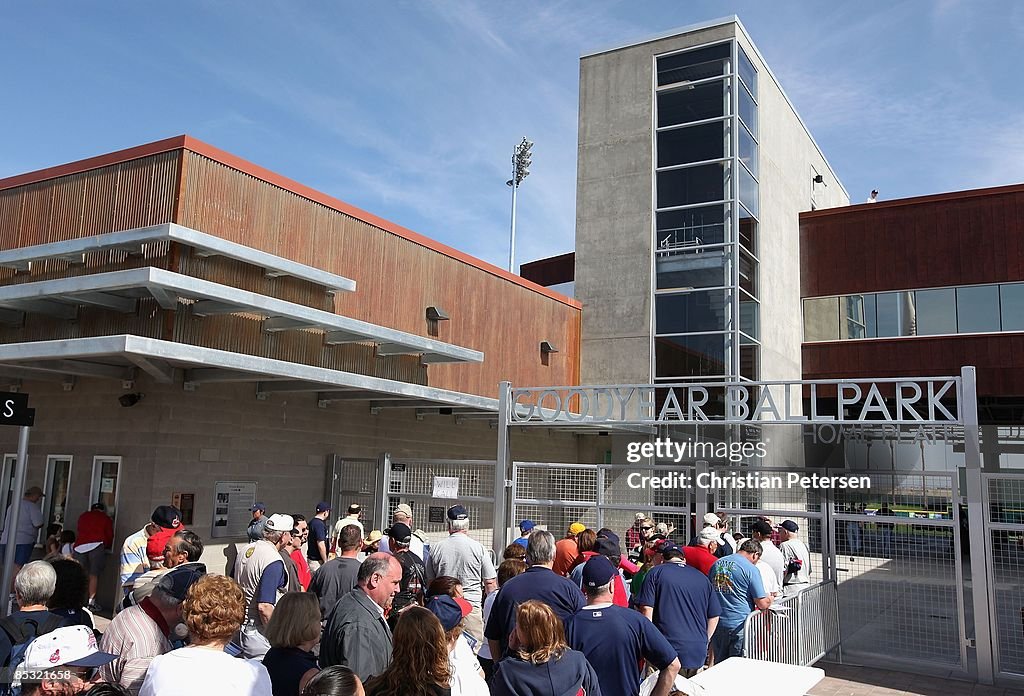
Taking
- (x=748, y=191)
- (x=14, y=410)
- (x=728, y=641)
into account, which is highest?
(x=748, y=191)

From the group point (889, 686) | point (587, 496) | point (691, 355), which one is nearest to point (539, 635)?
point (889, 686)

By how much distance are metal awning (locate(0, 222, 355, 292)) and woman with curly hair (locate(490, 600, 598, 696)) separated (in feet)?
26.7

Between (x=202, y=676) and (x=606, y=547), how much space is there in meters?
4.14

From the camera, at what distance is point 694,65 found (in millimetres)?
21281

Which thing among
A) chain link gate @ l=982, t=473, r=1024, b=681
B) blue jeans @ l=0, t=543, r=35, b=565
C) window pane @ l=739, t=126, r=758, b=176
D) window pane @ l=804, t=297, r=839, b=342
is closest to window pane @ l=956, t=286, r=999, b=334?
window pane @ l=804, t=297, r=839, b=342

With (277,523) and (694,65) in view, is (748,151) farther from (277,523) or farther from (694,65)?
(277,523)

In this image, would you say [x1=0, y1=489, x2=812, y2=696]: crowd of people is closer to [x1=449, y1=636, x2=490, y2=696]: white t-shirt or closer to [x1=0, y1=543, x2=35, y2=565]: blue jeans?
[x1=449, y1=636, x2=490, y2=696]: white t-shirt

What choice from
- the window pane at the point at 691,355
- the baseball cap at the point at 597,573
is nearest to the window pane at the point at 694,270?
the window pane at the point at 691,355

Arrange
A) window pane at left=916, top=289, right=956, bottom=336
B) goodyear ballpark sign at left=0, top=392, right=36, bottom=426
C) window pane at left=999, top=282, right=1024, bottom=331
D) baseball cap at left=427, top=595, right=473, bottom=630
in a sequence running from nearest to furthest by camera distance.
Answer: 1. baseball cap at left=427, top=595, right=473, bottom=630
2. goodyear ballpark sign at left=0, top=392, right=36, bottom=426
3. window pane at left=999, top=282, right=1024, bottom=331
4. window pane at left=916, top=289, right=956, bottom=336

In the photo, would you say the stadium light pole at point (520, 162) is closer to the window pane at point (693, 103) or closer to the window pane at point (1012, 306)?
the window pane at point (693, 103)

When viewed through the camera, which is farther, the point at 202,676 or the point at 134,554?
the point at 134,554

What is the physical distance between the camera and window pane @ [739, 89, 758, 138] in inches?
830

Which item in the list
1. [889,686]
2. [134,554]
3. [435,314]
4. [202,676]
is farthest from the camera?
[435,314]

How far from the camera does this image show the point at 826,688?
369 inches
